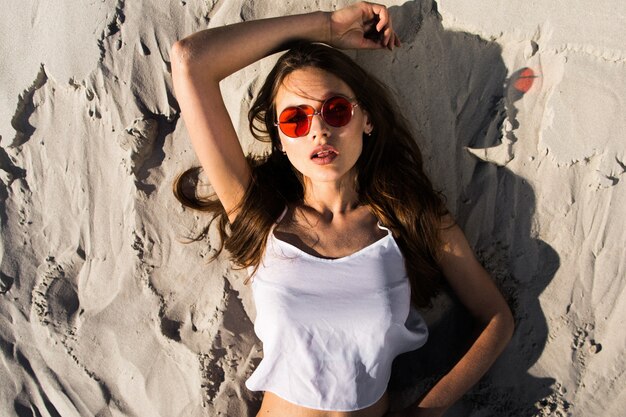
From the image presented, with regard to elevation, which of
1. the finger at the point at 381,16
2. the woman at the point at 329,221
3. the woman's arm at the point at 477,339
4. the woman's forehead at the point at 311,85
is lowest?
the woman's arm at the point at 477,339

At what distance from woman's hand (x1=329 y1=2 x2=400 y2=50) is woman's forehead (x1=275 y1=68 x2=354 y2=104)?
34 cm

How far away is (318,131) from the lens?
2.23 meters

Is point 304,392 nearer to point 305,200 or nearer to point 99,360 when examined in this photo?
point 305,200

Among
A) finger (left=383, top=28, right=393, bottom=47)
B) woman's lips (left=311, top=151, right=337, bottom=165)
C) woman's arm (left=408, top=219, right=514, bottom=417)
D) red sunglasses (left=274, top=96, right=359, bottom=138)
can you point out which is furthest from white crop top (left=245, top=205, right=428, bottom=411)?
finger (left=383, top=28, right=393, bottom=47)

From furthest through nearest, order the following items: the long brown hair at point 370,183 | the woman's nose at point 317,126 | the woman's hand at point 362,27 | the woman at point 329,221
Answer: the woman's hand at point 362,27, the long brown hair at point 370,183, the woman at point 329,221, the woman's nose at point 317,126

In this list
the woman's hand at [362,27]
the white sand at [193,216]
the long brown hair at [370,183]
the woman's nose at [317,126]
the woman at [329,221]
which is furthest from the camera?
the white sand at [193,216]

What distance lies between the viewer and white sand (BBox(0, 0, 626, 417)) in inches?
108

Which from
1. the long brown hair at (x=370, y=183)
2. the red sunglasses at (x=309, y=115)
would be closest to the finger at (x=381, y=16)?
the long brown hair at (x=370, y=183)

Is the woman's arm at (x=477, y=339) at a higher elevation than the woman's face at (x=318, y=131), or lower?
lower

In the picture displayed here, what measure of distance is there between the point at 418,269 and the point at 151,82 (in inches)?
70.3

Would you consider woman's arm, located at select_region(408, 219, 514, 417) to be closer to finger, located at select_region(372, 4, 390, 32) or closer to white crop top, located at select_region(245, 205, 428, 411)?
white crop top, located at select_region(245, 205, 428, 411)

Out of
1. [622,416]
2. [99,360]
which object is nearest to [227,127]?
[99,360]

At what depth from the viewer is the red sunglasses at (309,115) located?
2.24 metres

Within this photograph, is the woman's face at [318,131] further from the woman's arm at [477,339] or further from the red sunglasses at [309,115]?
the woman's arm at [477,339]
